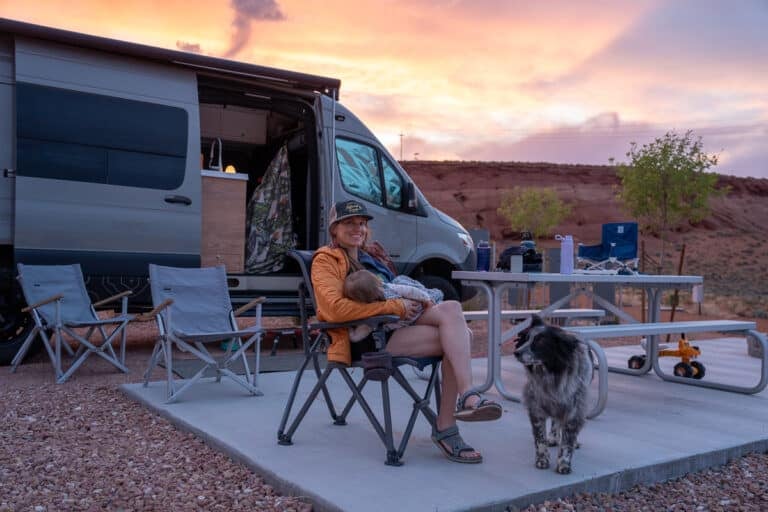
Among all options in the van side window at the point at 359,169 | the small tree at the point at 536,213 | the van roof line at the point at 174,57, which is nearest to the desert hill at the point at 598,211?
the small tree at the point at 536,213

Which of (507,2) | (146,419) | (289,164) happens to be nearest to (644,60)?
(507,2)

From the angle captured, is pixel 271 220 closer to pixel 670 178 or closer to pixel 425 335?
pixel 425 335

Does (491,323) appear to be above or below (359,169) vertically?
below

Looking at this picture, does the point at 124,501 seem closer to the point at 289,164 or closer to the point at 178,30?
the point at 289,164

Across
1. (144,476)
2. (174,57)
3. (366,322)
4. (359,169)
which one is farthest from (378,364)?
(359,169)

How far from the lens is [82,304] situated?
219 inches

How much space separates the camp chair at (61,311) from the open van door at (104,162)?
21cm

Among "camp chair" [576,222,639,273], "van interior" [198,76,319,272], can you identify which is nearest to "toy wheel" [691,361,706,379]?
"camp chair" [576,222,639,273]

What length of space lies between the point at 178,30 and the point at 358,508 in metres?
6.69

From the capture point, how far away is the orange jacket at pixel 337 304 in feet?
Answer: 9.92

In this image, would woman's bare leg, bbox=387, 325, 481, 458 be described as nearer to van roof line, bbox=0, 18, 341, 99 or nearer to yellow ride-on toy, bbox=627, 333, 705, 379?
yellow ride-on toy, bbox=627, 333, 705, 379

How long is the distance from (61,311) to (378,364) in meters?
3.41

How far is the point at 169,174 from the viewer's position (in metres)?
6.04

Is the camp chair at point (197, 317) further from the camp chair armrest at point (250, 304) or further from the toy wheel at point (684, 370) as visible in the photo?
the toy wheel at point (684, 370)
